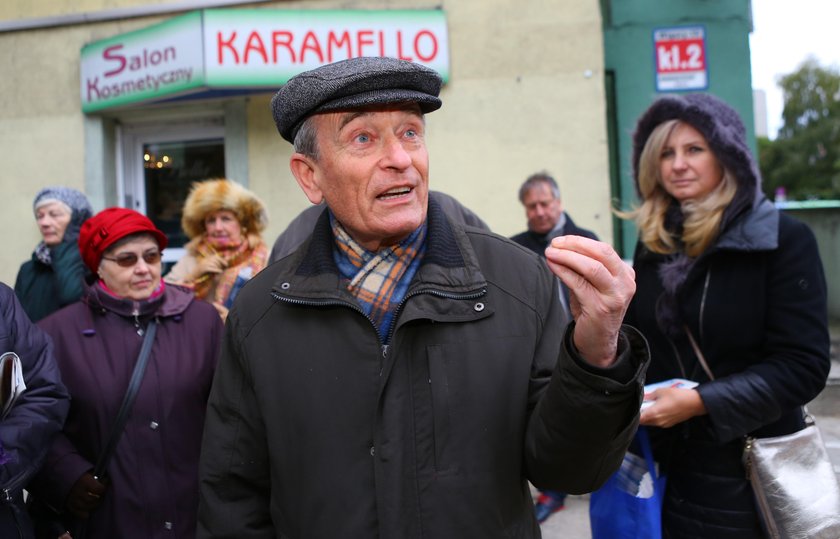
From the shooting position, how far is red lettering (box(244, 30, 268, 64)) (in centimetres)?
622

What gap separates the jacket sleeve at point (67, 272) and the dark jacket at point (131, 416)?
1183 millimetres

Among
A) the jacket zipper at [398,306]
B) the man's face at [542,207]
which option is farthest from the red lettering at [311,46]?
the jacket zipper at [398,306]

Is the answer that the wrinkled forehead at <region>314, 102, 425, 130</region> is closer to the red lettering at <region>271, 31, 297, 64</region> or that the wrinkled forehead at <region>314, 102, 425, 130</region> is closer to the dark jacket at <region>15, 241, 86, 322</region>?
the dark jacket at <region>15, 241, 86, 322</region>

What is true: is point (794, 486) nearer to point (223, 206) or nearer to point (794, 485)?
point (794, 485)

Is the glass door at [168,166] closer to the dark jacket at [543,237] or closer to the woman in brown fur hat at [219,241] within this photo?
the woman in brown fur hat at [219,241]

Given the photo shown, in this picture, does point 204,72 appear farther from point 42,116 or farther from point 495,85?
point 495,85

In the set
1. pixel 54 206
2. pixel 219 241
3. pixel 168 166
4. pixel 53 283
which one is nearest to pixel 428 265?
pixel 219 241

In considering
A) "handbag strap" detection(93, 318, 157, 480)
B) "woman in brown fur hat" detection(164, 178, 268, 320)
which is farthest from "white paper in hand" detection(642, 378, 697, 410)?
"woman in brown fur hat" detection(164, 178, 268, 320)

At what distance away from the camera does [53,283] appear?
4.02 metres

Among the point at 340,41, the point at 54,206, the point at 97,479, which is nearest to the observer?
the point at 97,479

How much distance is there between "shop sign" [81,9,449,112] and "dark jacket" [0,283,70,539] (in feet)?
13.8

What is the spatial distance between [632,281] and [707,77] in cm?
649

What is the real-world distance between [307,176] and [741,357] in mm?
1455

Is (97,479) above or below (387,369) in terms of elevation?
below
